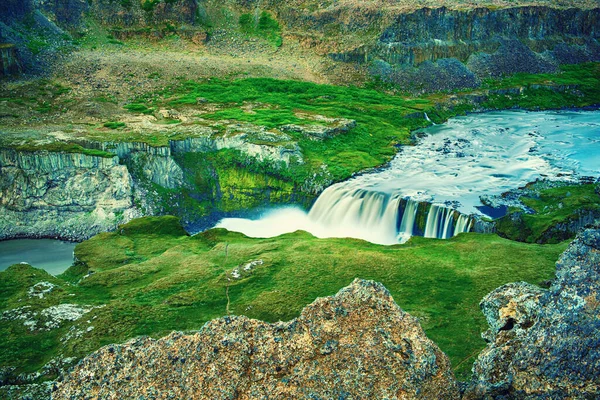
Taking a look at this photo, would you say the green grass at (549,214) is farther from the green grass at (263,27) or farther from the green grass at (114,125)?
the green grass at (263,27)

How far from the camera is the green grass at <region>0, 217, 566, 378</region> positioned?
22.3 meters

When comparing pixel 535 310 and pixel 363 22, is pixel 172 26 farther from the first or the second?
pixel 535 310

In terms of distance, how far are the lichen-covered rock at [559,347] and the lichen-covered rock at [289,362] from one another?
104 centimetres

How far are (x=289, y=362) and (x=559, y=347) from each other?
528cm

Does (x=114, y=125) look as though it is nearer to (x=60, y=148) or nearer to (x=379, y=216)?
(x=60, y=148)

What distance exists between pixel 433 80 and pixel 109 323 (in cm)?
8169

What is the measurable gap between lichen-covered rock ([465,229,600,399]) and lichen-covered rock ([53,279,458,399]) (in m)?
1.04

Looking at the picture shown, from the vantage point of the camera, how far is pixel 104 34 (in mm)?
91750

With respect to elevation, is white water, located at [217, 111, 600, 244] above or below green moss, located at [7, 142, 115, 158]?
below

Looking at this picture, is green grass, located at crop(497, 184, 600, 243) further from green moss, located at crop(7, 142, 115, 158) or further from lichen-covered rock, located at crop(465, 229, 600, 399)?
green moss, located at crop(7, 142, 115, 158)

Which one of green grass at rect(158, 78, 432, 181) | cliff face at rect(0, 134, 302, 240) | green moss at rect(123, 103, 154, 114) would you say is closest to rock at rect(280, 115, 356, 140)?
green grass at rect(158, 78, 432, 181)

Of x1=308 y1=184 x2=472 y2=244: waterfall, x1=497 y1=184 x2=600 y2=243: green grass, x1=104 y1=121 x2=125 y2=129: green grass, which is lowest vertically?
x1=308 y1=184 x2=472 y2=244: waterfall

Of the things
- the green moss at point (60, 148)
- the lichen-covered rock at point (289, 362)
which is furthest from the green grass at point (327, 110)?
the lichen-covered rock at point (289, 362)

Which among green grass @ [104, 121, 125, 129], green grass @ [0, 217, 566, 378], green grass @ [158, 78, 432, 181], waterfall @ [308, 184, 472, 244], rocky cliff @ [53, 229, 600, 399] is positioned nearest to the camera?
rocky cliff @ [53, 229, 600, 399]
